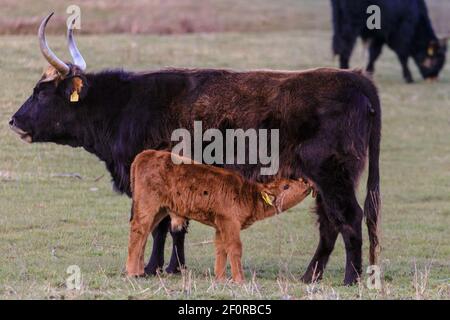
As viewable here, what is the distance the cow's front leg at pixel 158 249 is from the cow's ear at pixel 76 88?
163 cm

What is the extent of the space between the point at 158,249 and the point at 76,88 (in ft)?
6.41

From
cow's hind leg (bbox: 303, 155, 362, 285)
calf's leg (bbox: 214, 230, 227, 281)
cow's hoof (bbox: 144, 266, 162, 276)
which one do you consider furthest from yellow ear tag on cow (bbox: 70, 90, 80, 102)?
cow's hind leg (bbox: 303, 155, 362, 285)

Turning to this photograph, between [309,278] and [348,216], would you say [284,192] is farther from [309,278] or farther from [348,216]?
[309,278]

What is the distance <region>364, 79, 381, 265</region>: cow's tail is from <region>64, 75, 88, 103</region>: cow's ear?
3066 millimetres

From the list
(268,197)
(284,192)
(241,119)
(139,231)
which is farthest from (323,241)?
(139,231)

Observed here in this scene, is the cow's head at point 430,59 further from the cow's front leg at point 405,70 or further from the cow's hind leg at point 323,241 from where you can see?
the cow's hind leg at point 323,241

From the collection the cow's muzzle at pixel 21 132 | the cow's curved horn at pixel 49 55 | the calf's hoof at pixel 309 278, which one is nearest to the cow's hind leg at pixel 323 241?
the calf's hoof at pixel 309 278

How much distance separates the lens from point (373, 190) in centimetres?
1057

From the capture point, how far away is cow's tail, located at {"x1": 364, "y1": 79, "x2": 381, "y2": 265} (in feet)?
33.9

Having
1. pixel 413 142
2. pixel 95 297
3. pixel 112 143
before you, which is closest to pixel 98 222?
pixel 112 143

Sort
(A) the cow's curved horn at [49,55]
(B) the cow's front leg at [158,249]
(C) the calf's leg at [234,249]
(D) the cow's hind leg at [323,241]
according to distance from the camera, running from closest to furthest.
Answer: (C) the calf's leg at [234,249]
(D) the cow's hind leg at [323,241]
(B) the cow's front leg at [158,249]
(A) the cow's curved horn at [49,55]

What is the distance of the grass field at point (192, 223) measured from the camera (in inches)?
364
